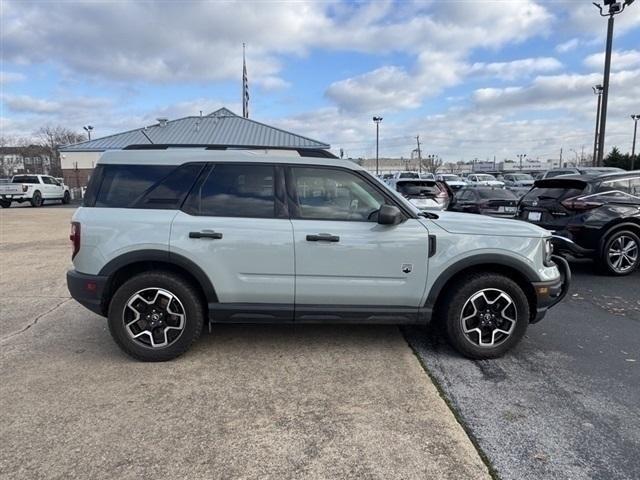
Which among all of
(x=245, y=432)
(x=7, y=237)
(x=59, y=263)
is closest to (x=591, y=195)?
(x=245, y=432)

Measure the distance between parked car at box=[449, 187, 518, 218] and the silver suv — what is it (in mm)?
8755

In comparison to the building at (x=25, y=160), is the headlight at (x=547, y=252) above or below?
below

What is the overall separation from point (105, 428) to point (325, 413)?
4.81 ft

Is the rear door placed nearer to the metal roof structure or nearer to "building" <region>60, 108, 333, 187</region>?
"building" <region>60, 108, 333, 187</region>

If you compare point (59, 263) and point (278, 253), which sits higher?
point (278, 253)

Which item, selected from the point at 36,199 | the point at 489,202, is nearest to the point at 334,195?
the point at 489,202

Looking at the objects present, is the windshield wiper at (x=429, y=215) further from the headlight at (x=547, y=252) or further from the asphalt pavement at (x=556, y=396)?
the asphalt pavement at (x=556, y=396)

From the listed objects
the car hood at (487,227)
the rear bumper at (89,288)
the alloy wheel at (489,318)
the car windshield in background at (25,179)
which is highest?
the car windshield in background at (25,179)

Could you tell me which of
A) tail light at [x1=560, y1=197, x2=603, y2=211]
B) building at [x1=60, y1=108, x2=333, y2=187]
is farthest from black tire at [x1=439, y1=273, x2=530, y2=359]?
building at [x1=60, y1=108, x2=333, y2=187]

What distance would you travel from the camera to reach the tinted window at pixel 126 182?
408cm

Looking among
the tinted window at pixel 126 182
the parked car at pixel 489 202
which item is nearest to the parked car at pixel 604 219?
the parked car at pixel 489 202

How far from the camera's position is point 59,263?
8727 millimetres

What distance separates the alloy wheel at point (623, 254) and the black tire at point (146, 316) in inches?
268

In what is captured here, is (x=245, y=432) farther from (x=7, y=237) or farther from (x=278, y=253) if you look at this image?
(x=7, y=237)
